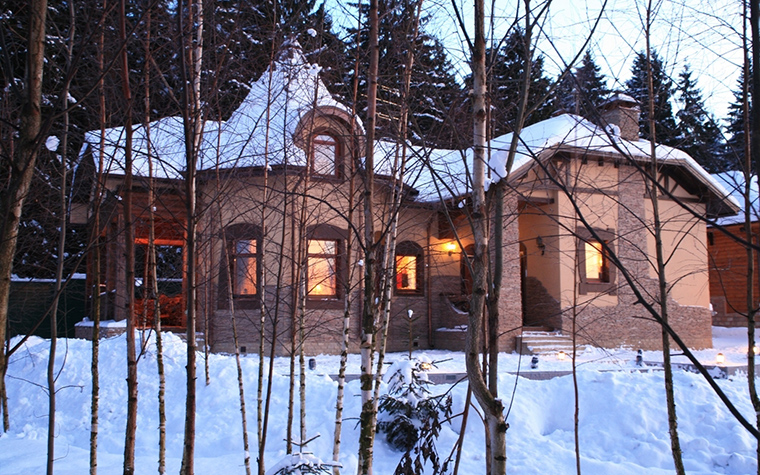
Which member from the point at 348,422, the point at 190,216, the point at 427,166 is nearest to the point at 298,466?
the point at 190,216

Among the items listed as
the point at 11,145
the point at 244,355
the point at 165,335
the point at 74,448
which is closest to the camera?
the point at 11,145

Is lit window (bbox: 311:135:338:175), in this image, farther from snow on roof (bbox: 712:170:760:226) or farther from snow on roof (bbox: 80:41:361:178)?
snow on roof (bbox: 712:170:760:226)

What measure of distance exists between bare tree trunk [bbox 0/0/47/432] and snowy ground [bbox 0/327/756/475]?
6.42 m

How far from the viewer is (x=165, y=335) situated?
1285 cm

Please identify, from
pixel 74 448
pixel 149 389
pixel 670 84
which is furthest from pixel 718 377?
pixel 74 448

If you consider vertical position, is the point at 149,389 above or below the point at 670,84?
below

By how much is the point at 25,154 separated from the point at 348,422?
8007 millimetres

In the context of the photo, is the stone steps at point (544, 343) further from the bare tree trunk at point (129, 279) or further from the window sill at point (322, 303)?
the bare tree trunk at point (129, 279)

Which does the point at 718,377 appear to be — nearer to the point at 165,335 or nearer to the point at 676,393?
the point at 676,393

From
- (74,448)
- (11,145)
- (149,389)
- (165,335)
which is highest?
(11,145)

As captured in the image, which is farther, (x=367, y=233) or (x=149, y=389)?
(x=149, y=389)

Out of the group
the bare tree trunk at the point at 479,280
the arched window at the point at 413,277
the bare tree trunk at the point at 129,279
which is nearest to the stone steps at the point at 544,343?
the arched window at the point at 413,277

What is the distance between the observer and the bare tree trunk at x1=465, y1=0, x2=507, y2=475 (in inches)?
132

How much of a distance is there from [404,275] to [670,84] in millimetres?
13293
